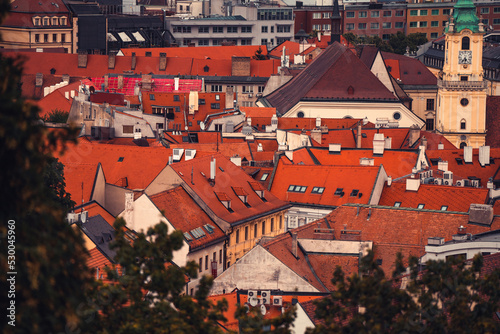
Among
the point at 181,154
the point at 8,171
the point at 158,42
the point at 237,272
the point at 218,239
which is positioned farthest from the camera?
the point at 158,42

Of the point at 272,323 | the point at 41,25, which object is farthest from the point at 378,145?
the point at 41,25

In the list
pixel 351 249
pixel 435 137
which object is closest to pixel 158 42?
pixel 435 137

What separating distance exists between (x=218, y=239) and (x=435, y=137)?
43373mm

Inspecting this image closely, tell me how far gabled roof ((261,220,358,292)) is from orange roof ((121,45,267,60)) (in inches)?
4428

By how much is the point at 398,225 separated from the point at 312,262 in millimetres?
6313

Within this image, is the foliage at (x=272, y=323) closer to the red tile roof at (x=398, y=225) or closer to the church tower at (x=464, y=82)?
the red tile roof at (x=398, y=225)

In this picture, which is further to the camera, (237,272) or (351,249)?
(351,249)

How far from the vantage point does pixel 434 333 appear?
32.2m

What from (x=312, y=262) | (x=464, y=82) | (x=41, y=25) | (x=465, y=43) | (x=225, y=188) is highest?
(x=41, y=25)

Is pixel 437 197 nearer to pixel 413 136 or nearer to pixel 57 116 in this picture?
pixel 413 136

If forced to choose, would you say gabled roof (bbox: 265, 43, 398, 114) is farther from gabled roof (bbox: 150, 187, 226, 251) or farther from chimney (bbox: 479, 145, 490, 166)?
gabled roof (bbox: 150, 187, 226, 251)

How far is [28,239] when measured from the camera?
21.7m

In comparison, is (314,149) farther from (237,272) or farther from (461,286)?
(461,286)

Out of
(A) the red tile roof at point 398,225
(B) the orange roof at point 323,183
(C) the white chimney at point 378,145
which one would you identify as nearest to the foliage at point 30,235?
(A) the red tile roof at point 398,225
